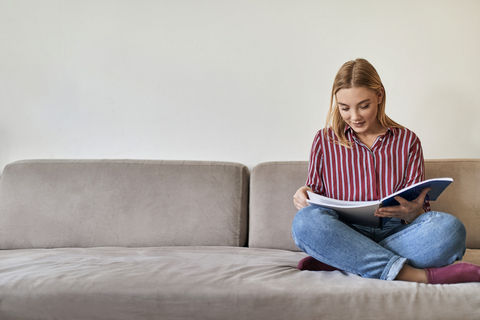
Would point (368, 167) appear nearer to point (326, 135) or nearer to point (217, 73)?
point (326, 135)

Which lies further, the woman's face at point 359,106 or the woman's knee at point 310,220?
the woman's face at point 359,106

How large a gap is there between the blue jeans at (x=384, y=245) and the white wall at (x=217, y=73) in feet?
2.60

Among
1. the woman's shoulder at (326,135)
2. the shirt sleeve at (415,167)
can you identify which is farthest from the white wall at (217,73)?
the shirt sleeve at (415,167)

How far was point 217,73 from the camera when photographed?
1.85 m

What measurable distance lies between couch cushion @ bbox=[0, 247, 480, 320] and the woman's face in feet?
1.70

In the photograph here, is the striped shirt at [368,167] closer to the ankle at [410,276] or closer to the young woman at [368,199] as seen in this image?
the young woman at [368,199]

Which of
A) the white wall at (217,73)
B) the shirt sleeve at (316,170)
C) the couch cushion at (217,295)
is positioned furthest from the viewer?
the white wall at (217,73)

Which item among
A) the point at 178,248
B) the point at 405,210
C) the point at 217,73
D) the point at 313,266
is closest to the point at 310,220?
the point at 313,266

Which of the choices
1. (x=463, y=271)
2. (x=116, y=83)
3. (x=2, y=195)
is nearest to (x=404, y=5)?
(x=463, y=271)

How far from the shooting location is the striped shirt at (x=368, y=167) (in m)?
1.24

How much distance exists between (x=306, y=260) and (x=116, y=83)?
1369 mm

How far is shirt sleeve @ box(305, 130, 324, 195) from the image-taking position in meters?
1.32

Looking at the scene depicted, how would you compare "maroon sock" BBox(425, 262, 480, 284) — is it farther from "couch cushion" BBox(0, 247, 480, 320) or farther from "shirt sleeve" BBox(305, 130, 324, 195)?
"shirt sleeve" BBox(305, 130, 324, 195)

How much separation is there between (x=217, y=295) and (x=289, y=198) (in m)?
0.71
